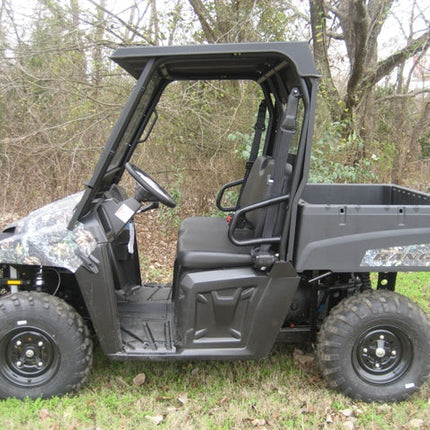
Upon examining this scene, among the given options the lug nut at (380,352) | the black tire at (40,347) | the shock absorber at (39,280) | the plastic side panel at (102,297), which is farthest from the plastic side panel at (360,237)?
the shock absorber at (39,280)

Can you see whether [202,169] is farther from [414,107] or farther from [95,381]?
[414,107]

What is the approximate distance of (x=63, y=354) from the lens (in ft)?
8.57

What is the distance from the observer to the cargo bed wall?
8.42 feet

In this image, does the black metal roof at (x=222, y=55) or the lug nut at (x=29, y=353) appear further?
the lug nut at (x=29, y=353)

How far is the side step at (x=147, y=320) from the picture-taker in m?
2.74

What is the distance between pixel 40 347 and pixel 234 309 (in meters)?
1.15

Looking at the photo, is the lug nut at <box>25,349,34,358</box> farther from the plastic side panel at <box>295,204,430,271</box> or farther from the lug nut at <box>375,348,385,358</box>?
the lug nut at <box>375,348,385,358</box>

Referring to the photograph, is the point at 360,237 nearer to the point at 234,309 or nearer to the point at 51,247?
the point at 234,309

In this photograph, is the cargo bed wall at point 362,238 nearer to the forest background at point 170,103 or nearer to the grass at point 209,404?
the grass at point 209,404

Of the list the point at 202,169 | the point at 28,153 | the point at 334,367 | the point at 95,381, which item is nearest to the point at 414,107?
the point at 202,169

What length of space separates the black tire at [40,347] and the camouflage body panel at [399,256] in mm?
1713

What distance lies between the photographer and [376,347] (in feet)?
9.11

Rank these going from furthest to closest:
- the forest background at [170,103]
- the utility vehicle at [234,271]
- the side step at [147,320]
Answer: the forest background at [170,103] → the side step at [147,320] → the utility vehicle at [234,271]

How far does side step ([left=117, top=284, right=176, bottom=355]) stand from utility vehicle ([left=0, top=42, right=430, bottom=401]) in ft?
0.05
